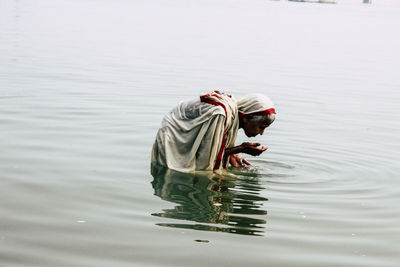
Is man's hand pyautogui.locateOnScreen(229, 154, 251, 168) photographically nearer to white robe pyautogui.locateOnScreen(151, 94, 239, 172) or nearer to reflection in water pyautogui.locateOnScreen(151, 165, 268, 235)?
reflection in water pyautogui.locateOnScreen(151, 165, 268, 235)

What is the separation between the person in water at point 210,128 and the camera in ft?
24.3

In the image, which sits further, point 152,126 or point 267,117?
point 152,126

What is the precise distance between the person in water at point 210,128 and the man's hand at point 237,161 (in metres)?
0.54

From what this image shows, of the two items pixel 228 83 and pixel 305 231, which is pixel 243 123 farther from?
Answer: pixel 228 83

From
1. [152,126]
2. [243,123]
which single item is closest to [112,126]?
[152,126]

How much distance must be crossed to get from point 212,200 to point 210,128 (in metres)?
0.79

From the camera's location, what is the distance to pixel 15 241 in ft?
18.3

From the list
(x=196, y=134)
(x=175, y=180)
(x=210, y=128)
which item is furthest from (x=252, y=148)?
(x=175, y=180)

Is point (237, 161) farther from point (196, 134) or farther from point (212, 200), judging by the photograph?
point (212, 200)

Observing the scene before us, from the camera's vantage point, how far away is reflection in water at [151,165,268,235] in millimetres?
6492

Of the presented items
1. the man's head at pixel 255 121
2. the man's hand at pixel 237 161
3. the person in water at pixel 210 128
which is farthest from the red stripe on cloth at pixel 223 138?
the man's hand at pixel 237 161

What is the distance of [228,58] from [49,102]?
1290 centimetres

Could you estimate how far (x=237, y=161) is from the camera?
8625mm

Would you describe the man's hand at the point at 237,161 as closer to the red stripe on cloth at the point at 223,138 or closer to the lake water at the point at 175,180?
the lake water at the point at 175,180
